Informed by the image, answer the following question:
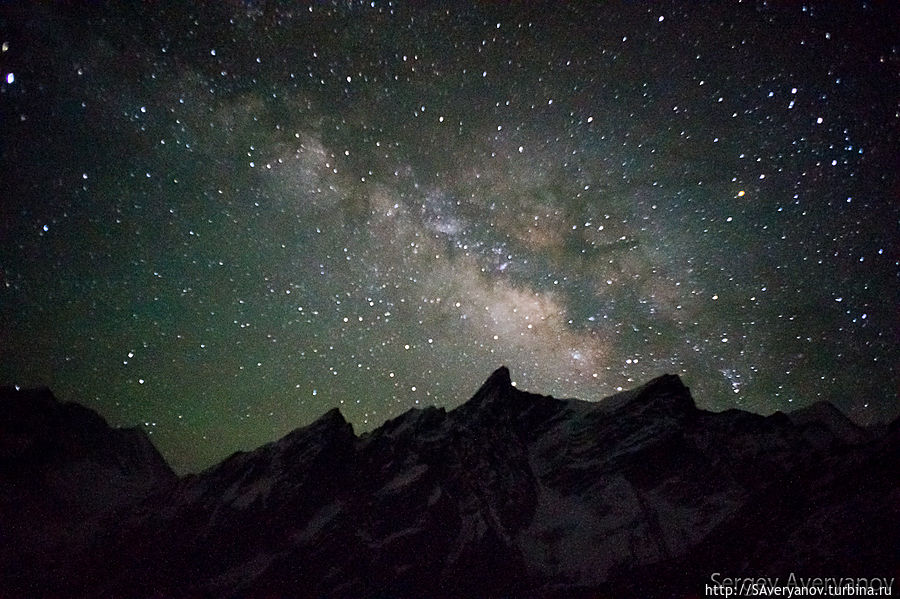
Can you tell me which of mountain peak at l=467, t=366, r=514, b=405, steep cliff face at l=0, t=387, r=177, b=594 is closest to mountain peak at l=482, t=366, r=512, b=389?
mountain peak at l=467, t=366, r=514, b=405

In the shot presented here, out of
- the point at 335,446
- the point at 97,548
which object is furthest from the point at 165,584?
the point at 335,446

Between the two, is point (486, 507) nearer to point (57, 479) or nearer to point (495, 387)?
point (495, 387)

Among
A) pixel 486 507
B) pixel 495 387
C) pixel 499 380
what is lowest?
pixel 486 507

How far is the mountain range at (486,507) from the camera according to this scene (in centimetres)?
6481

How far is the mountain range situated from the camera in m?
64.8

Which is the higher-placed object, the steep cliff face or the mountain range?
the steep cliff face

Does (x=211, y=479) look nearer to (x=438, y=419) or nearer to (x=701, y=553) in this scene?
(x=438, y=419)

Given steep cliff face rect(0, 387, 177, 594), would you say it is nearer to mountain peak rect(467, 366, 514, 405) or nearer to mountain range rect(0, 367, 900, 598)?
mountain range rect(0, 367, 900, 598)

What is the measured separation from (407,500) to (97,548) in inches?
2909

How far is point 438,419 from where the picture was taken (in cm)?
12362

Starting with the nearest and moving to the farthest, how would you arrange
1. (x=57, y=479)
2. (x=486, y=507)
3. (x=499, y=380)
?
(x=486, y=507), (x=57, y=479), (x=499, y=380)

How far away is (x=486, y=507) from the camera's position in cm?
9919

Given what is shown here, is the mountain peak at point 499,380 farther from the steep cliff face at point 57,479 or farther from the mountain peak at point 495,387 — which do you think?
the steep cliff face at point 57,479

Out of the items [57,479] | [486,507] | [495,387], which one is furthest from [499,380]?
[57,479]
